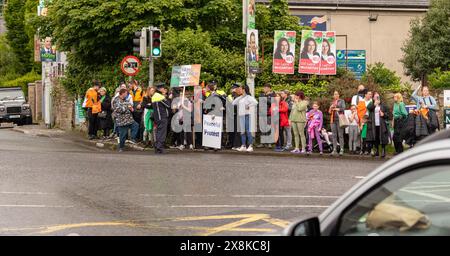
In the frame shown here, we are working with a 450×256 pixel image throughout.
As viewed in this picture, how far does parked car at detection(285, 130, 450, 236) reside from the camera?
3.31m

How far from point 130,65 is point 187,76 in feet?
10.5

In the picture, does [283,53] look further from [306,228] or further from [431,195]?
[306,228]

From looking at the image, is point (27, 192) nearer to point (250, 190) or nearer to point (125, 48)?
point (250, 190)

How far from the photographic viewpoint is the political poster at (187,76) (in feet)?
78.9

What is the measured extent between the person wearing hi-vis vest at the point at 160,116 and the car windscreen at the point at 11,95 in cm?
2539

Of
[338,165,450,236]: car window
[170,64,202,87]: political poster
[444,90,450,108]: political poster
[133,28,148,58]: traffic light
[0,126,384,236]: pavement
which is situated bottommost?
[0,126,384,236]: pavement

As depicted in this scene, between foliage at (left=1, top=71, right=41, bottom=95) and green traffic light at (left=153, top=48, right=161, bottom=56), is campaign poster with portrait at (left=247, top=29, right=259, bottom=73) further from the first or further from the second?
foliage at (left=1, top=71, right=41, bottom=95)

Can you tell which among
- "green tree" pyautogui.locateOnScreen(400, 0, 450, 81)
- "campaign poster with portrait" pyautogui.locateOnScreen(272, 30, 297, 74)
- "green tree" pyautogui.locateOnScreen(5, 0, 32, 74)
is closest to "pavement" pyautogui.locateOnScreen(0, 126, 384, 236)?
"campaign poster with portrait" pyautogui.locateOnScreen(272, 30, 297, 74)

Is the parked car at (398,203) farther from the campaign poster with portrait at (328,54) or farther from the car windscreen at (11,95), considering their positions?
the car windscreen at (11,95)

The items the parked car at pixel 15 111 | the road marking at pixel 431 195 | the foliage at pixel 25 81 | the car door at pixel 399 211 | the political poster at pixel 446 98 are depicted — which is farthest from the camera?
the foliage at pixel 25 81

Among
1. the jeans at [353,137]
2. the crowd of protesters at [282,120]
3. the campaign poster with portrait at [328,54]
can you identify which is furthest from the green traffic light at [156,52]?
the jeans at [353,137]

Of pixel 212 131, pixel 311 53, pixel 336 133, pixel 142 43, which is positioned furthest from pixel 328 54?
pixel 142 43

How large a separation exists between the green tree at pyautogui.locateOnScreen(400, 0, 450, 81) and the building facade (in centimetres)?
485
